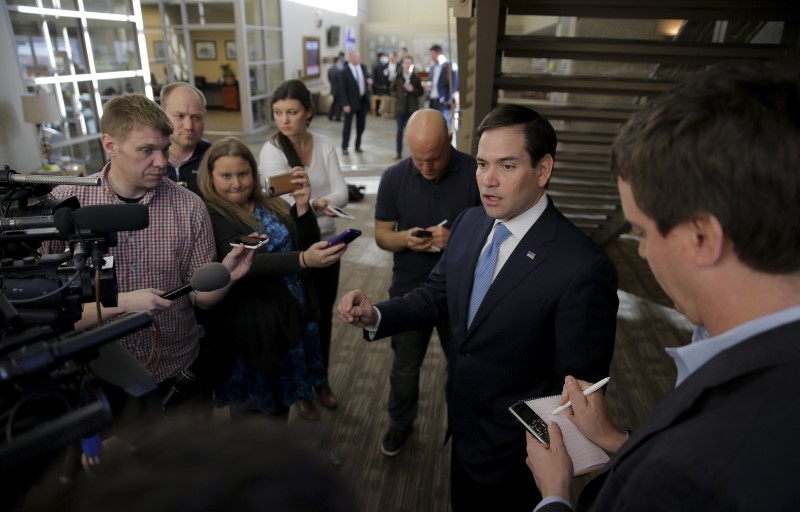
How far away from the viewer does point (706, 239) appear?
710 mm

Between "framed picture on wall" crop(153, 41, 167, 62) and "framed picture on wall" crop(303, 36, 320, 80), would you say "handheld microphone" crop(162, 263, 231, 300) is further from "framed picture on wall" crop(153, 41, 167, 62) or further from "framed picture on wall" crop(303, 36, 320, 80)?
"framed picture on wall" crop(153, 41, 167, 62)

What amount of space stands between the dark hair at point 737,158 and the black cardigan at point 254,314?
5.33 ft

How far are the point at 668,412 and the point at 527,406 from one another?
59 centimetres

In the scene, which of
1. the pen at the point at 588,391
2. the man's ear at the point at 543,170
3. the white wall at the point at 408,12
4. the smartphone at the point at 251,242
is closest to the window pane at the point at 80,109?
the smartphone at the point at 251,242

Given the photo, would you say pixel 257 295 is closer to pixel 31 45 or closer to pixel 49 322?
pixel 49 322

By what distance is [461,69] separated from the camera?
3510 mm

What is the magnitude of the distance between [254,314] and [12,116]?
4.07 m

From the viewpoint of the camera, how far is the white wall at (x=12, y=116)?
14.7 ft

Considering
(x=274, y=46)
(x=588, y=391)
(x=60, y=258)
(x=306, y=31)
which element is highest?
(x=306, y=31)

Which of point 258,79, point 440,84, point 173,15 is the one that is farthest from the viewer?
point 173,15

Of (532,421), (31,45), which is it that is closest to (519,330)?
(532,421)

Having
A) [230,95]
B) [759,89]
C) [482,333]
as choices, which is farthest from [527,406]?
[230,95]

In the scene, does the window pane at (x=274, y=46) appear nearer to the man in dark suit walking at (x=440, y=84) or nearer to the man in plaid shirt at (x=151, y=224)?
the man in dark suit walking at (x=440, y=84)

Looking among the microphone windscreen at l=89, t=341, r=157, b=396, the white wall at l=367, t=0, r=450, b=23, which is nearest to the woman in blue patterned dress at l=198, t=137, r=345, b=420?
the microphone windscreen at l=89, t=341, r=157, b=396
